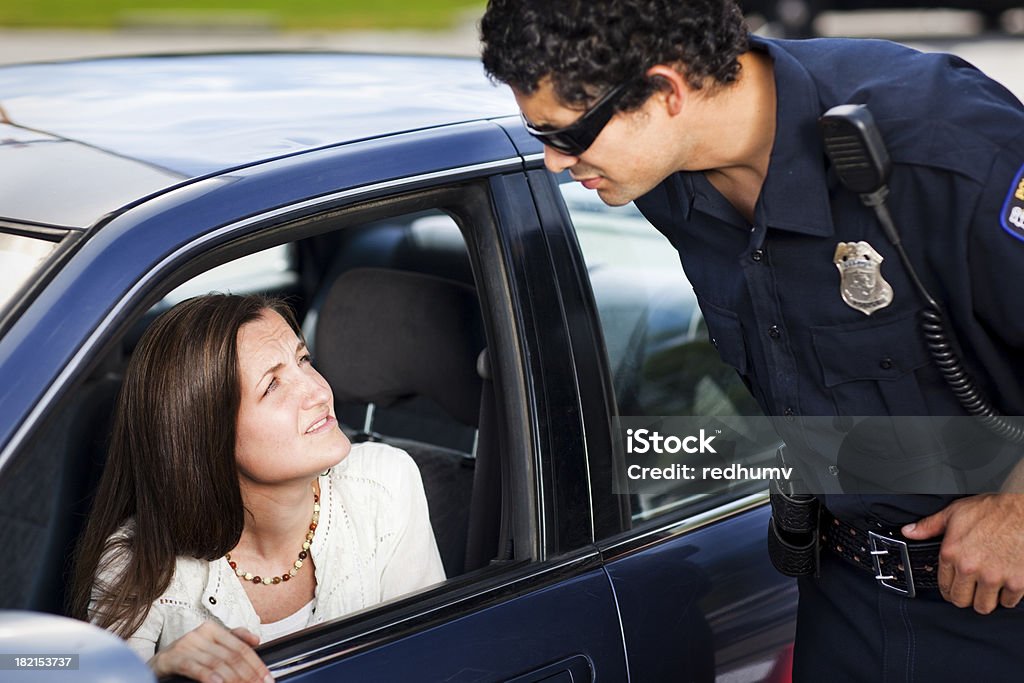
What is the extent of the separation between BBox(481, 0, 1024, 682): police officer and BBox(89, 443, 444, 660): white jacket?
0.60 m

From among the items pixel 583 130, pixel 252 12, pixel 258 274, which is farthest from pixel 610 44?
pixel 252 12

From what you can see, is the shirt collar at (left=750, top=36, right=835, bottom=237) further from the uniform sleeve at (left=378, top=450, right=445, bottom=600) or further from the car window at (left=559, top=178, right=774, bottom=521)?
the uniform sleeve at (left=378, top=450, right=445, bottom=600)

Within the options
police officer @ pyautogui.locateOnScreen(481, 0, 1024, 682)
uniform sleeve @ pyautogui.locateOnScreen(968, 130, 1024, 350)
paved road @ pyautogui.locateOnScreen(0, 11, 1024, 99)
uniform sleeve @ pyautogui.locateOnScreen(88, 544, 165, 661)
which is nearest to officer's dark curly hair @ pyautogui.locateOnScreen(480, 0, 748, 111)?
police officer @ pyautogui.locateOnScreen(481, 0, 1024, 682)

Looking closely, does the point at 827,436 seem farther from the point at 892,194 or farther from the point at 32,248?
the point at 32,248

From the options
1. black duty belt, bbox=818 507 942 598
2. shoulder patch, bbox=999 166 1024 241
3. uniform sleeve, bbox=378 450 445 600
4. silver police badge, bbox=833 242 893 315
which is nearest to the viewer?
shoulder patch, bbox=999 166 1024 241

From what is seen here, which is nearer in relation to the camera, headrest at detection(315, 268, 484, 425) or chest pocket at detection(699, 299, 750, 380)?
chest pocket at detection(699, 299, 750, 380)

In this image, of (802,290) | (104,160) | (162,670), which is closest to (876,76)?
(802,290)

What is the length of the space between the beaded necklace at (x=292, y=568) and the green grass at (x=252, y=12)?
11.2 meters

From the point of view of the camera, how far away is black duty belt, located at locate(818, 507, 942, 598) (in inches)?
69.0

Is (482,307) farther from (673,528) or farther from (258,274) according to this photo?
(258,274)

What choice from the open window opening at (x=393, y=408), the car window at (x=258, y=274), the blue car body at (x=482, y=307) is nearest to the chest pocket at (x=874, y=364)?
the blue car body at (x=482, y=307)

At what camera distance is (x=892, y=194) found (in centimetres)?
155

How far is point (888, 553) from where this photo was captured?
5.86ft

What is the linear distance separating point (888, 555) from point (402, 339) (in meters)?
0.95
